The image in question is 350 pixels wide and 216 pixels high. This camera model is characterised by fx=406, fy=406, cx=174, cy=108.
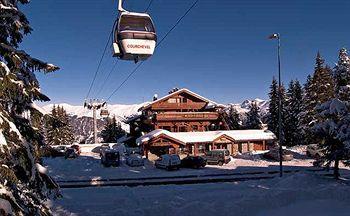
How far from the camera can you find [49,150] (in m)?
12.7

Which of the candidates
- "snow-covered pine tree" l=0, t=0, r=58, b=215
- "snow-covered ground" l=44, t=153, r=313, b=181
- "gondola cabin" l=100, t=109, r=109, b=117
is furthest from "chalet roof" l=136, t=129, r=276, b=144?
"snow-covered pine tree" l=0, t=0, r=58, b=215

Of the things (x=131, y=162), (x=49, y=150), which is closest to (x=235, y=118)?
(x=131, y=162)

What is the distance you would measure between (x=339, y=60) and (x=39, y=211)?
174 ft

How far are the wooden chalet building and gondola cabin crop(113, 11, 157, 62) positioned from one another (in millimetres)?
34240

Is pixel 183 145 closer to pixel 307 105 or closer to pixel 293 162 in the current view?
pixel 293 162

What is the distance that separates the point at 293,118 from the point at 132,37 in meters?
56.9

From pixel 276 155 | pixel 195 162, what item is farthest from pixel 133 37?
pixel 276 155

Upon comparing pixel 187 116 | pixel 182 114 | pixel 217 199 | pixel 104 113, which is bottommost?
pixel 217 199

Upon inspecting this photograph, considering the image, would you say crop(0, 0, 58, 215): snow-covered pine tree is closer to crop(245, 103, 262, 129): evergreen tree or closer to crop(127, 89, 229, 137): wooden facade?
crop(127, 89, 229, 137): wooden facade

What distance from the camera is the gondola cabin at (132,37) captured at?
1883 cm

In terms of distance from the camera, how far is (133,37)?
62.3ft

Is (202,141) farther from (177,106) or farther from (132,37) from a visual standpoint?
(132,37)

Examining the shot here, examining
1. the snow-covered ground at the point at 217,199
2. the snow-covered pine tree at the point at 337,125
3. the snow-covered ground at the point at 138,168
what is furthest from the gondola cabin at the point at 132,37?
the snow-covered ground at the point at 138,168

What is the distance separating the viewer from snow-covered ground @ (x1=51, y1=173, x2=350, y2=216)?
22375mm
